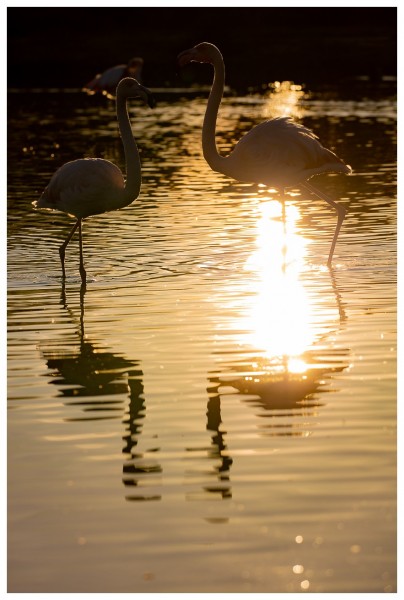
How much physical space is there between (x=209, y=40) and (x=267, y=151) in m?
49.1

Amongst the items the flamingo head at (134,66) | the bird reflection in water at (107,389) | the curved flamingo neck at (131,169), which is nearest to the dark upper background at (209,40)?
the flamingo head at (134,66)

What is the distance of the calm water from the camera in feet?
19.0

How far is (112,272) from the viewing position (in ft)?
42.4

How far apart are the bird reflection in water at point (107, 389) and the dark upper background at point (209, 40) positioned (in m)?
35.3

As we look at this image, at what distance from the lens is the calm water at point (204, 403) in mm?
5781


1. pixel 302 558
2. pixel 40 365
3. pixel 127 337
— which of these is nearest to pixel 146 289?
pixel 127 337

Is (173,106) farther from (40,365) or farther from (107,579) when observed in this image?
(107,579)

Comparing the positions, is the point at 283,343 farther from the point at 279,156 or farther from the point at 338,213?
the point at 338,213

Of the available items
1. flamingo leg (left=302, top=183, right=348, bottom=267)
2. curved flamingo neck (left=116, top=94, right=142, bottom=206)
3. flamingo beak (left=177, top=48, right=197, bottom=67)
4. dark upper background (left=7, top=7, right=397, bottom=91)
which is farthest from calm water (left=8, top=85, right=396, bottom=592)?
dark upper background (left=7, top=7, right=397, bottom=91)

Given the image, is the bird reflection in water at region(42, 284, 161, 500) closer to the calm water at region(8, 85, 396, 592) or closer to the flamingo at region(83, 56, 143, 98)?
the calm water at region(8, 85, 396, 592)

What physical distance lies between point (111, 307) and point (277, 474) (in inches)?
186

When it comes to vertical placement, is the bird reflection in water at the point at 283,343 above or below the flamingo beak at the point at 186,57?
below

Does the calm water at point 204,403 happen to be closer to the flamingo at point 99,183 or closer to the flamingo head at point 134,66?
the flamingo at point 99,183

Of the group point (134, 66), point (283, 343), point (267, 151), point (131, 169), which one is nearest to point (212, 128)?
point (267, 151)
